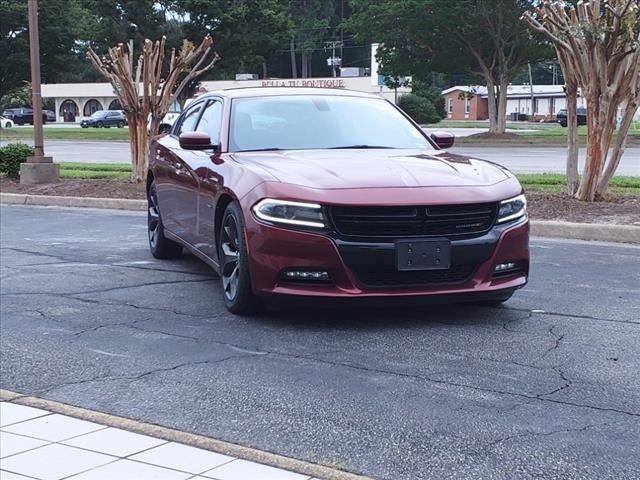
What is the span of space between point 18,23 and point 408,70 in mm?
22784

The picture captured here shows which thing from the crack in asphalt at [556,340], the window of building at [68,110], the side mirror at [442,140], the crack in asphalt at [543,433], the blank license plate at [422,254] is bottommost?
the crack in asphalt at [543,433]

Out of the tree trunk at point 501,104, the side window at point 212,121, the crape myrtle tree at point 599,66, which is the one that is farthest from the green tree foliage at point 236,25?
the side window at point 212,121

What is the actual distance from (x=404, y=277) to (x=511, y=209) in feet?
2.93

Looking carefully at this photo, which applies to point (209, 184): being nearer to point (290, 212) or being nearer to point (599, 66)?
point (290, 212)

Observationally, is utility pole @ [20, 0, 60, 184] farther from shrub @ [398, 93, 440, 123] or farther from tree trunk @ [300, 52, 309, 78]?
tree trunk @ [300, 52, 309, 78]

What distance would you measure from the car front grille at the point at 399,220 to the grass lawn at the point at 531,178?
7.54m

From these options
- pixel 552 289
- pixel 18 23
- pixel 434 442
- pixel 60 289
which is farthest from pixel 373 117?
pixel 18 23

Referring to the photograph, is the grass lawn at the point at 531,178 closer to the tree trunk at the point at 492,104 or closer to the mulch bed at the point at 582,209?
the mulch bed at the point at 582,209

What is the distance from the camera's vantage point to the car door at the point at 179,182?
715 cm

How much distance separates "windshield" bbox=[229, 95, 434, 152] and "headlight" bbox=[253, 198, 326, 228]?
1104mm

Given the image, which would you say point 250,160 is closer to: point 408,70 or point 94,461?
point 94,461

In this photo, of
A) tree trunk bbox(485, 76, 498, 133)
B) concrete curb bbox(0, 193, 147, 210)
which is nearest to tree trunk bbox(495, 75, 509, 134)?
tree trunk bbox(485, 76, 498, 133)

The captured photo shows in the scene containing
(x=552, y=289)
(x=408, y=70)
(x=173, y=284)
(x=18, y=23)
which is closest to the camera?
(x=552, y=289)

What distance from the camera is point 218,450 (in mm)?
3639
